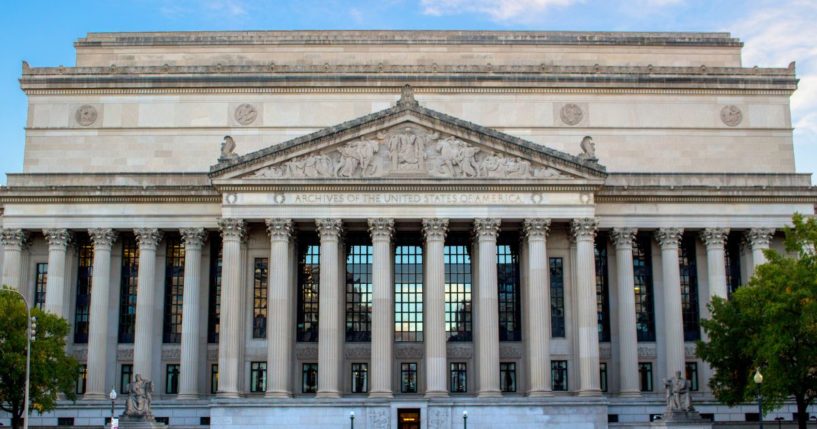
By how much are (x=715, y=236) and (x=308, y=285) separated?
91.3ft

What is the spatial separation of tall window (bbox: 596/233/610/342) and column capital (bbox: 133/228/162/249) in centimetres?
3023

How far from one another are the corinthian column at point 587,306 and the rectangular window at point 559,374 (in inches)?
126

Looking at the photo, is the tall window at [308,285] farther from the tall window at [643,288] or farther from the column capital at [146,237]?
the tall window at [643,288]

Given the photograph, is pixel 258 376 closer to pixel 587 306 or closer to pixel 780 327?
pixel 587 306

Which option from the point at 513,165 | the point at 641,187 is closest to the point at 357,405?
the point at 513,165

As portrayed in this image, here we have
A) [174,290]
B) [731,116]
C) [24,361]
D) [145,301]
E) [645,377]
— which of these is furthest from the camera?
[731,116]

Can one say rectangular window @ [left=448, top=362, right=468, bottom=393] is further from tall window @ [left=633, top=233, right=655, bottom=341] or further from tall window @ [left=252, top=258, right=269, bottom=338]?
tall window @ [left=252, top=258, right=269, bottom=338]

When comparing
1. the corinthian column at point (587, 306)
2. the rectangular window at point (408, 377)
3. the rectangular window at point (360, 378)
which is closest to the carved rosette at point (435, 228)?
the corinthian column at point (587, 306)

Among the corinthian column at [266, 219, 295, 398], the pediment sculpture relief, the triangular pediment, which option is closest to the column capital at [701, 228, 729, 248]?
the triangular pediment

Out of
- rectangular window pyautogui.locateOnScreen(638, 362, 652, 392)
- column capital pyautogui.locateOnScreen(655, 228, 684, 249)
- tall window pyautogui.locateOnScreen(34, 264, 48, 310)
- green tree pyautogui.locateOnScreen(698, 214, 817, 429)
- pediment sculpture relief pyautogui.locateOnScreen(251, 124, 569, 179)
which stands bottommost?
rectangular window pyautogui.locateOnScreen(638, 362, 652, 392)

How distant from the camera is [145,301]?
66188mm

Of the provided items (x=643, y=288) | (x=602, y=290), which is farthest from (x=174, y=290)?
(x=643, y=288)

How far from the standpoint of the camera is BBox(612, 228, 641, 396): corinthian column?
65750 mm

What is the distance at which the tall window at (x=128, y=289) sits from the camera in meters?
68.2
